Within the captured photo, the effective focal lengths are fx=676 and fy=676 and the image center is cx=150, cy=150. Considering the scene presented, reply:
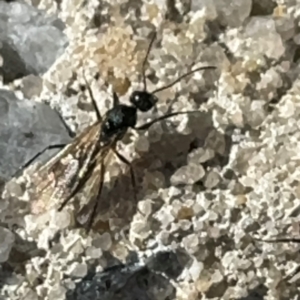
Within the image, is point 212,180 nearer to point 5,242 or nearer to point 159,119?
point 159,119

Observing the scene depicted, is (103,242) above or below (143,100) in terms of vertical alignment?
below

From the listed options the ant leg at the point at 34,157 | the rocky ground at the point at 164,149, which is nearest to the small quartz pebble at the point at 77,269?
the rocky ground at the point at 164,149

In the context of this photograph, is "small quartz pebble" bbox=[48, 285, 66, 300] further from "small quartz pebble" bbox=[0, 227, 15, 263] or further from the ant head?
the ant head

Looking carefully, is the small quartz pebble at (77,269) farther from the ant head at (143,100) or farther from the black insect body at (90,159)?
the ant head at (143,100)

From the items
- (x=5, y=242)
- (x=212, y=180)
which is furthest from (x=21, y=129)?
(x=212, y=180)

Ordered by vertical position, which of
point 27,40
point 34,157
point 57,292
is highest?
point 27,40

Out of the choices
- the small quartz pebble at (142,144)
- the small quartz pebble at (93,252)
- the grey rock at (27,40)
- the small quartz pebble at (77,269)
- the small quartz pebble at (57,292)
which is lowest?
the small quartz pebble at (57,292)
